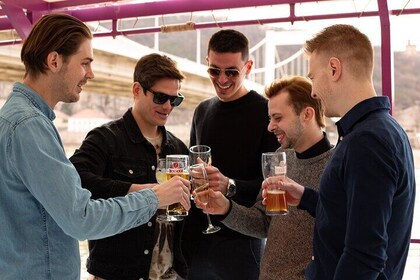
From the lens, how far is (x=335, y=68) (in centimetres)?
168

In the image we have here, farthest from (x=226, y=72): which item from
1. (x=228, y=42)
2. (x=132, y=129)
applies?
(x=132, y=129)

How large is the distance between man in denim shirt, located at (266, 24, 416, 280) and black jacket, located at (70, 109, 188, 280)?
2.75 feet

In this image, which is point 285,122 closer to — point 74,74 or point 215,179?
point 215,179

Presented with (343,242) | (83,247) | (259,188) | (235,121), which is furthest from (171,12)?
(83,247)

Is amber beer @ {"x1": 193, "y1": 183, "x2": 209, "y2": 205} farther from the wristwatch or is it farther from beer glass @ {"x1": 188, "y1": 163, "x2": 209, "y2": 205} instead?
the wristwatch

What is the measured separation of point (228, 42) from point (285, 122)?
736mm

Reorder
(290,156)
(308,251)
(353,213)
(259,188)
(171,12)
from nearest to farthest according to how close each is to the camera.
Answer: (353,213) < (308,251) < (290,156) < (259,188) < (171,12)

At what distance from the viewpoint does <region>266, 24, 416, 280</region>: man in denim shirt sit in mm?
1461

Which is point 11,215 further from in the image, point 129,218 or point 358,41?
point 358,41

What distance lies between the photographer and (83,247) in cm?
975

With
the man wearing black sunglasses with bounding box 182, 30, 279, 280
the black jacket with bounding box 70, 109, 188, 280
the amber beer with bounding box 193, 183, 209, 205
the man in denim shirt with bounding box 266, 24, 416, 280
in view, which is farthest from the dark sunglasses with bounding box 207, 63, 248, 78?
the man in denim shirt with bounding box 266, 24, 416, 280

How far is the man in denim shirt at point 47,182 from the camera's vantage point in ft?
5.29

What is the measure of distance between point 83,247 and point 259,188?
7.72 metres

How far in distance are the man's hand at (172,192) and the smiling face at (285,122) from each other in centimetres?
51
